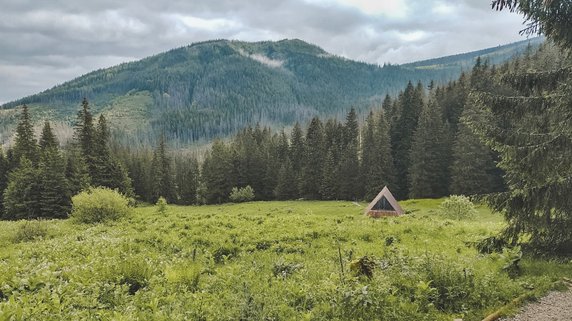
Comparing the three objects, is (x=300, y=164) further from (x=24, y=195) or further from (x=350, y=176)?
(x=24, y=195)

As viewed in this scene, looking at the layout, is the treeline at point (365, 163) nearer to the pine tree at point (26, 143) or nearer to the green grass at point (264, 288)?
the pine tree at point (26, 143)

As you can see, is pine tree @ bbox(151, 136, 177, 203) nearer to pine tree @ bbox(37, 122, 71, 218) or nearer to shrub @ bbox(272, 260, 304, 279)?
pine tree @ bbox(37, 122, 71, 218)

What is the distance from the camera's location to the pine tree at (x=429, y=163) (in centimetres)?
7531

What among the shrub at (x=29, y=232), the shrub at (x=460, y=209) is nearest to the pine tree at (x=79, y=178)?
the shrub at (x=29, y=232)

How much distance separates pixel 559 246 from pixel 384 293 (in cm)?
782

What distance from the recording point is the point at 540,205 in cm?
1295

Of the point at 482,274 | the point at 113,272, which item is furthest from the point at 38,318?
the point at 482,274

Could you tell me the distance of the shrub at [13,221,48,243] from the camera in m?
24.4

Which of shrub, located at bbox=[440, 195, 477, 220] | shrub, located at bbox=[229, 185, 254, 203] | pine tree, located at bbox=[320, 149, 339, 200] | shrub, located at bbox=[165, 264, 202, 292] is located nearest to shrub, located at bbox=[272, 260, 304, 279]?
shrub, located at bbox=[165, 264, 202, 292]

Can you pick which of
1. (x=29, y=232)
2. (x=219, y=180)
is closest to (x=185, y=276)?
(x=29, y=232)

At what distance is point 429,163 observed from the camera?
7556 centimetres

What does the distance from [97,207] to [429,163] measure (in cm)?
5950

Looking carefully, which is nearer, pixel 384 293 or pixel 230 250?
pixel 384 293

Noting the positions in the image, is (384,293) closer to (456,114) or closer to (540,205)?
(540,205)
